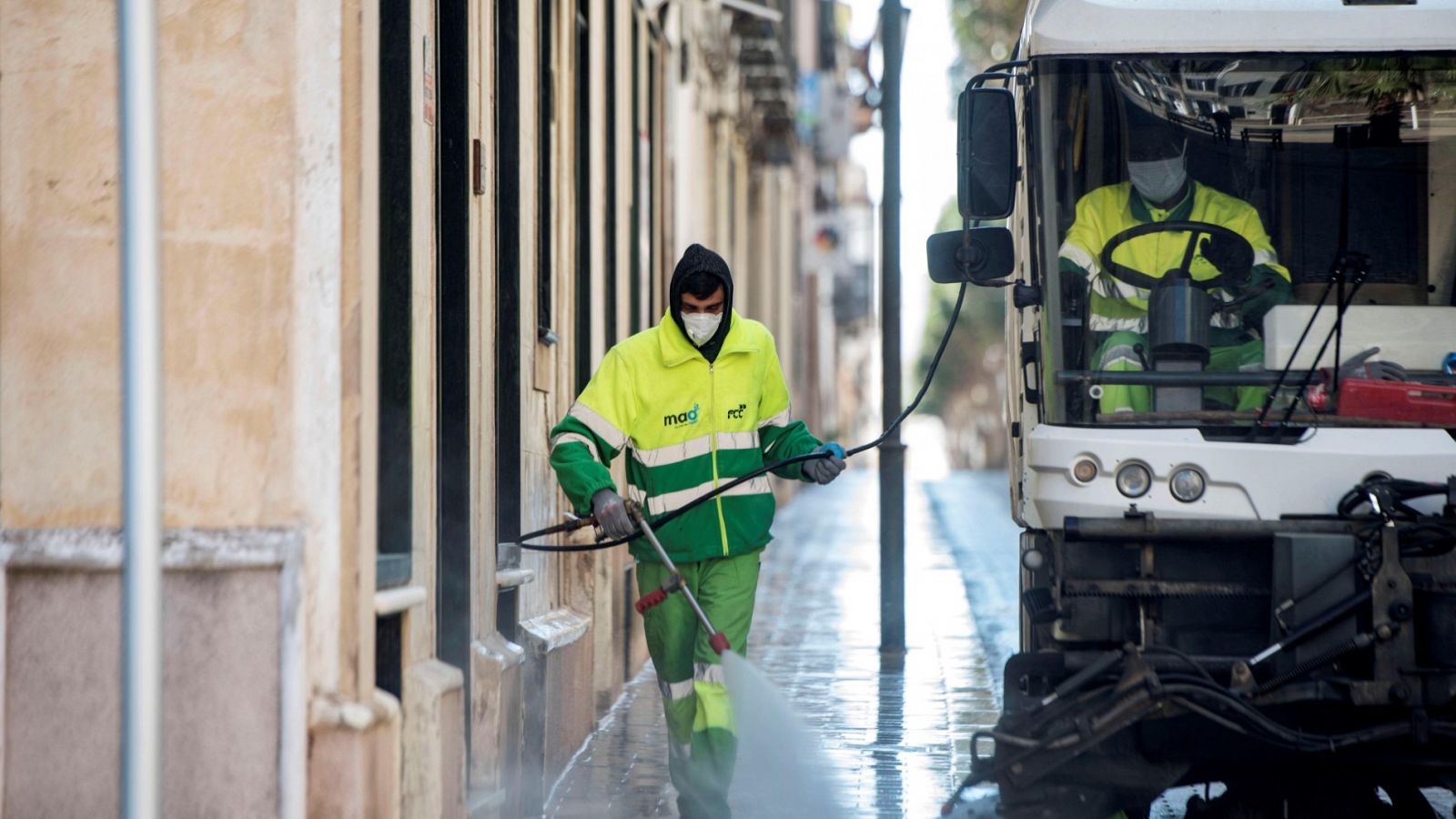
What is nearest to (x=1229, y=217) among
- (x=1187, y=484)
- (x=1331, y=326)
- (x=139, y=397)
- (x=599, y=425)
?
(x=1331, y=326)

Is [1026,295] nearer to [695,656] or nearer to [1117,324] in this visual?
[1117,324]

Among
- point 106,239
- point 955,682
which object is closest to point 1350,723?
point 106,239

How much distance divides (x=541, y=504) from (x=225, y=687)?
3.58 m

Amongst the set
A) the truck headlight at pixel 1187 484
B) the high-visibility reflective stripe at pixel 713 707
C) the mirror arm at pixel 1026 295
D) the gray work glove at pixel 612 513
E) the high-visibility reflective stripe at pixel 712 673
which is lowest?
the high-visibility reflective stripe at pixel 713 707

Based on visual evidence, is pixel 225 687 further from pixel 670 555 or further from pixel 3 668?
pixel 670 555

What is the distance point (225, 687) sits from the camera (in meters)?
5.21

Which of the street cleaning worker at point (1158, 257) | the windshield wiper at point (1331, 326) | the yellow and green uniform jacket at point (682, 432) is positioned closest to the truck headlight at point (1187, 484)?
the windshield wiper at point (1331, 326)

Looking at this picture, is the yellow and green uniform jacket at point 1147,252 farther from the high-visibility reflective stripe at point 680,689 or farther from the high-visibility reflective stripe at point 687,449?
the high-visibility reflective stripe at point 680,689

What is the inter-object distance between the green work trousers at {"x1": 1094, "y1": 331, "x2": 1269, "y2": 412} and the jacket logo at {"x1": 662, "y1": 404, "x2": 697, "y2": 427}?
1.35 m

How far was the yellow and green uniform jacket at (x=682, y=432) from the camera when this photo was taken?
273 inches

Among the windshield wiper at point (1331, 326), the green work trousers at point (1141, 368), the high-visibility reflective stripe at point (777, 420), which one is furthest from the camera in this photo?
the high-visibility reflective stripe at point (777, 420)

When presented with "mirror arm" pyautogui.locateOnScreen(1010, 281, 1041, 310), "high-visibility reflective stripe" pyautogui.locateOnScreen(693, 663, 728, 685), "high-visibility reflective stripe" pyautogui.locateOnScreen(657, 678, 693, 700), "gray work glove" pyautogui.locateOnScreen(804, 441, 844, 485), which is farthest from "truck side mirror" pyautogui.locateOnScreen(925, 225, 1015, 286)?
"high-visibility reflective stripe" pyautogui.locateOnScreen(657, 678, 693, 700)

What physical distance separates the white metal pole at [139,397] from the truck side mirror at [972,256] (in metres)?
3.30

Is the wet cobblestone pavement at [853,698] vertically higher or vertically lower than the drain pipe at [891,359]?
lower
